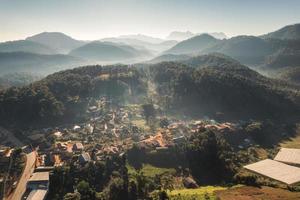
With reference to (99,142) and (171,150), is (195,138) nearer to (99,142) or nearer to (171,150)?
(171,150)

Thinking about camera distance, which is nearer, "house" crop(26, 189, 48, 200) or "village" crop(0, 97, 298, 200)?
"house" crop(26, 189, 48, 200)

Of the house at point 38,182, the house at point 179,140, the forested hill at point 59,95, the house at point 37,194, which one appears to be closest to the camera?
the house at point 37,194

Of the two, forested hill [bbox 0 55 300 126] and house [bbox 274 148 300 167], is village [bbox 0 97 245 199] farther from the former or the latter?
house [bbox 274 148 300 167]

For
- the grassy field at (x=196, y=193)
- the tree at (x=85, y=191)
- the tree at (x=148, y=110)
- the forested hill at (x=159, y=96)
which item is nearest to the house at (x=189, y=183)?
the grassy field at (x=196, y=193)

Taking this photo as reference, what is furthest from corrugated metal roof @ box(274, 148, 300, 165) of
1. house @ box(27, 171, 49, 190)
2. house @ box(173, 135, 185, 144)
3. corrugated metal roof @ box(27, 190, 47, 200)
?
corrugated metal roof @ box(27, 190, 47, 200)

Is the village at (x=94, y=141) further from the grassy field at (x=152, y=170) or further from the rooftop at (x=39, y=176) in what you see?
the grassy field at (x=152, y=170)
